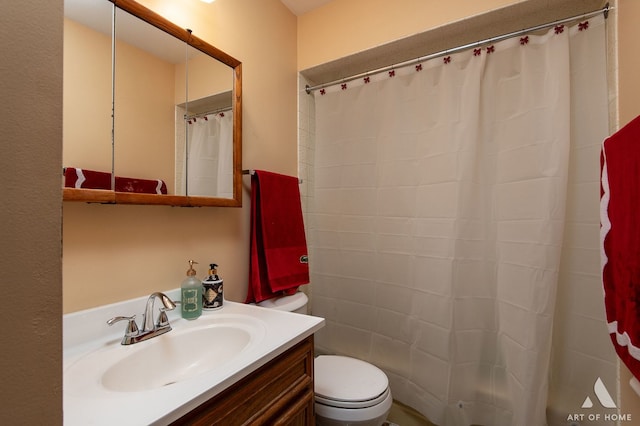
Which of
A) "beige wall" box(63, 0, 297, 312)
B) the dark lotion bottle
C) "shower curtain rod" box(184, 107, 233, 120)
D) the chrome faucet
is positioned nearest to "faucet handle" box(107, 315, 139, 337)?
the chrome faucet

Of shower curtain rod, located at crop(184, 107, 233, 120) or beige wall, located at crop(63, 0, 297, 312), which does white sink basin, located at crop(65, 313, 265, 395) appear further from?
shower curtain rod, located at crop(184, 107, 233, 120)

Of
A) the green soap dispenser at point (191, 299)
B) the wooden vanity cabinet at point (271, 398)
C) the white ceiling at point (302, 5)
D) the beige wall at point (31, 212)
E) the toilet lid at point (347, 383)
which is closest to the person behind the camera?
the beige wall at point (31, 212)

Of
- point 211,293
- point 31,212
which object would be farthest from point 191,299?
point 31,212

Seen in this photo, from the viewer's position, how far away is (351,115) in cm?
180

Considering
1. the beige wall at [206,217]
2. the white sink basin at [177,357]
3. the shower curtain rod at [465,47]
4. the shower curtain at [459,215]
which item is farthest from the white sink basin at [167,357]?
the shower curtain rod at [465,47]

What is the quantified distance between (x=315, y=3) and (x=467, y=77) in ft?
3.35

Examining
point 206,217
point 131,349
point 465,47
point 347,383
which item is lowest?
point 347,383

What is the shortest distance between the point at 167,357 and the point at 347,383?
775mm

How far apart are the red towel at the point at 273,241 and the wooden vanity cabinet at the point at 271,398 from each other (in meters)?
0.48

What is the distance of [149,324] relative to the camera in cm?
94

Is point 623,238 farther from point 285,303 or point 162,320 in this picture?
point 162,320

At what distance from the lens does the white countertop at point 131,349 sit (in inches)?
21.7

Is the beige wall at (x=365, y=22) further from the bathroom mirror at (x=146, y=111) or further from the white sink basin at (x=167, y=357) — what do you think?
the white sink basin at (x=167, y=357)

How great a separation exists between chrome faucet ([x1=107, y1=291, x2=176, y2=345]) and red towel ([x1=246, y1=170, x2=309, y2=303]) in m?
0.48
